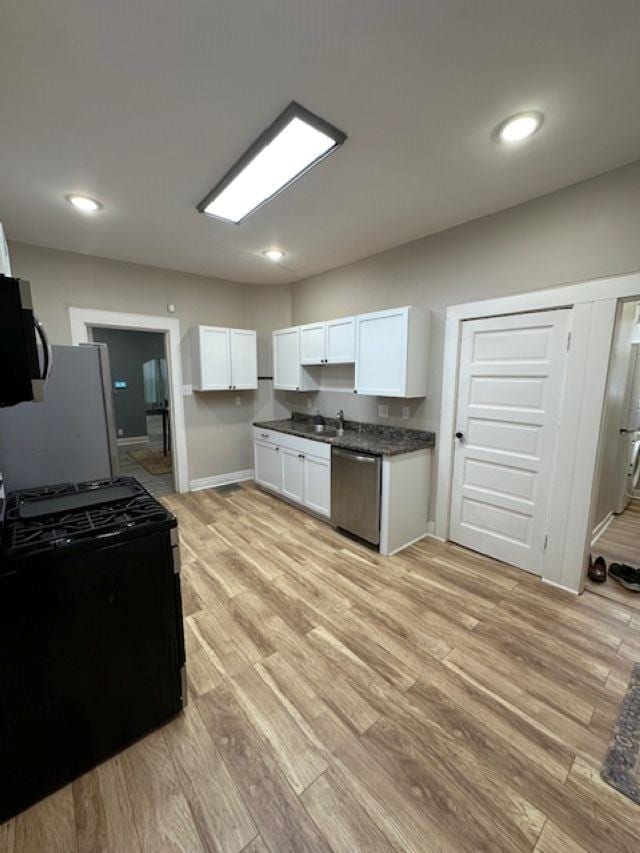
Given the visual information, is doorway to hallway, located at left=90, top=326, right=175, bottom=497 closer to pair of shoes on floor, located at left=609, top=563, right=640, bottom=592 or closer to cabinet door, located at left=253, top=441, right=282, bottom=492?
cabinet door, located at left=253, top=441, right=282, bottom=492

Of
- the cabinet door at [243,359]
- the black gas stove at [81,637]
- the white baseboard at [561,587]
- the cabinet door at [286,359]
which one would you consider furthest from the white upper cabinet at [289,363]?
the white baseboard at [561,587]

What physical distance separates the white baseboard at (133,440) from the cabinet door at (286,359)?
456 cm

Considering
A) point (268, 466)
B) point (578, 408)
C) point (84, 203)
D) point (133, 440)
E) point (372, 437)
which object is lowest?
point (133, 440)

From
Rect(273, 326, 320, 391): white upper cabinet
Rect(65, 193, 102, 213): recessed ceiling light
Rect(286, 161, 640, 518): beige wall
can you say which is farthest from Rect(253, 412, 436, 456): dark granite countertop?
Rect(65, 193, 102, 213): recessed ceiling light

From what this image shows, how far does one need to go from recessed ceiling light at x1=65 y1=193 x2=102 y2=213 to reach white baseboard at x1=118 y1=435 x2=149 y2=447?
560cm

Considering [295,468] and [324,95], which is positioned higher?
[324,95]

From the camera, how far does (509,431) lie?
2.62 meters

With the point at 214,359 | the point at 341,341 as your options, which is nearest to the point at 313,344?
the point at 341,341

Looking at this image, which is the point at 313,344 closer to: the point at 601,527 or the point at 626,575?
the point at 626,575

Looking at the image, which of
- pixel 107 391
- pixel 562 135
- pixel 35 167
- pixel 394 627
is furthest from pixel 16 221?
pixel 394 627

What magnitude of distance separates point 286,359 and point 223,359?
0.78 meters

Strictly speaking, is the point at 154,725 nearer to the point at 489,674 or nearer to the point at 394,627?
the point at 394,627

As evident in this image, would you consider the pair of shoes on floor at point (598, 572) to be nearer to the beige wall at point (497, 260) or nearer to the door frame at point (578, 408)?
the door frame at point (578, 408)

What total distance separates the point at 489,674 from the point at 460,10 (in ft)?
9.15
